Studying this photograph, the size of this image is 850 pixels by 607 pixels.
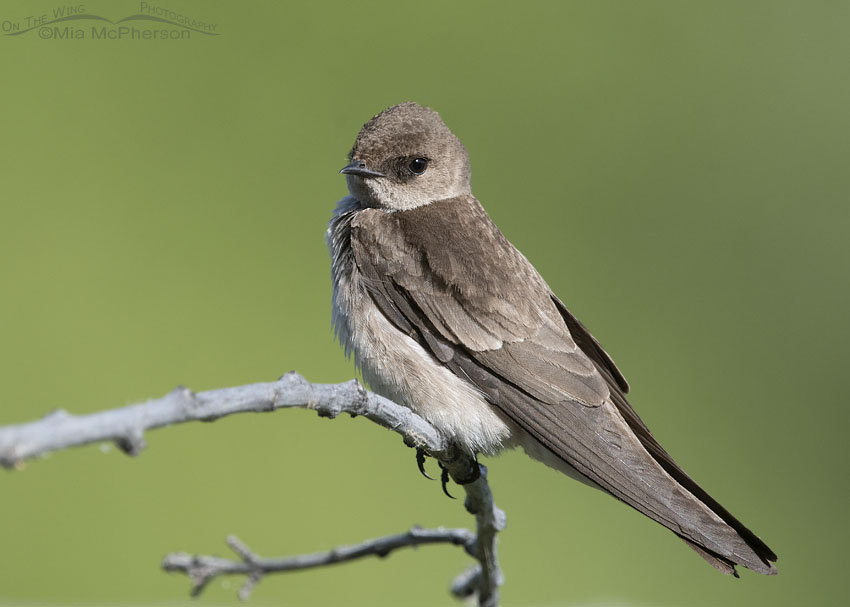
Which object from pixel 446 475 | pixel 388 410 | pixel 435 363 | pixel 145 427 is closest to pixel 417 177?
pixel 435 363

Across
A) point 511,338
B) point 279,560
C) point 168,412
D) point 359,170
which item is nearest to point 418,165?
point 359,170

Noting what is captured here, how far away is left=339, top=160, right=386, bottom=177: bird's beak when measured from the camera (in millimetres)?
2482

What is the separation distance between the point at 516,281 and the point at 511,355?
219 mm

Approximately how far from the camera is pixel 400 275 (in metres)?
2.32

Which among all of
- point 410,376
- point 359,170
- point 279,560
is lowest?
point 279,560

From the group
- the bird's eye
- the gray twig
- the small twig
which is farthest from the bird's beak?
Result: the small twig

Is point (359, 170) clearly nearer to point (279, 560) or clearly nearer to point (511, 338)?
point (511, 338)

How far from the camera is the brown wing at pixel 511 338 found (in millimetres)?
2094

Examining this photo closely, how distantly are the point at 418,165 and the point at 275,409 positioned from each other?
5.10ft

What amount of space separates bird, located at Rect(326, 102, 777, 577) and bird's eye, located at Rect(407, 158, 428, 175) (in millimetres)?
129

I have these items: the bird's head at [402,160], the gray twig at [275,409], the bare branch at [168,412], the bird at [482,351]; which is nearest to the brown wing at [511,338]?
the bird at [482,351]

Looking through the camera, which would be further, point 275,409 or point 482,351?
point 482,351

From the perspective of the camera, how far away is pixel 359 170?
2.48m

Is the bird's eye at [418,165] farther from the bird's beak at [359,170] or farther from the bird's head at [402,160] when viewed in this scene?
the bird's beak at [359,170]
